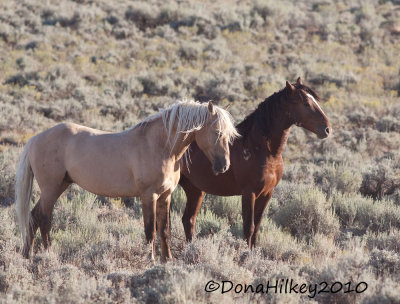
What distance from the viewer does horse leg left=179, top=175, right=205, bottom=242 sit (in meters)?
6.62

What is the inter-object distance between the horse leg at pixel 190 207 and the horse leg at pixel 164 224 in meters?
0.98

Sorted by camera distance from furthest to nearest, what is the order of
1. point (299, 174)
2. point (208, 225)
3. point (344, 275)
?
point (299, 174)
point (208, 225)
point (344, 275)

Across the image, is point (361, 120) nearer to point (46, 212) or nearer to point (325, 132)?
point (325, 132)

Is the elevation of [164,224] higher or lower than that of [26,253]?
higher

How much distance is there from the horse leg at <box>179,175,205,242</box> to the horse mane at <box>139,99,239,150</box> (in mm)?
1467

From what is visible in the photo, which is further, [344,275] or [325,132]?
[325,132]

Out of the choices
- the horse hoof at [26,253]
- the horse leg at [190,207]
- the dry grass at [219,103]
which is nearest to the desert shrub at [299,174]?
the dry grass at [219,103]

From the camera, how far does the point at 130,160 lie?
17.9 feet

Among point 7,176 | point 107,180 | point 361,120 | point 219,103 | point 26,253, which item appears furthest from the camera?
point 219,103

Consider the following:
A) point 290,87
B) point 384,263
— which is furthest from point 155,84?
point 384,263

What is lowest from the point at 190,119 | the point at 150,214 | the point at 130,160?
the point at 150,214

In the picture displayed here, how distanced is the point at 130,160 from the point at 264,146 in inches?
65.9

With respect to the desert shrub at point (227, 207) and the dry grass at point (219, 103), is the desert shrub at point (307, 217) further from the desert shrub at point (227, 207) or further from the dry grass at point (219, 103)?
the desert shrub at point (227, 207)

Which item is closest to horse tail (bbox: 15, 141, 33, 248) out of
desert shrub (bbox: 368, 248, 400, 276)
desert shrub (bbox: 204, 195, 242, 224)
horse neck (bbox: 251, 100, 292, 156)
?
horse neck (bbox: 251, 100, 292, 156)
